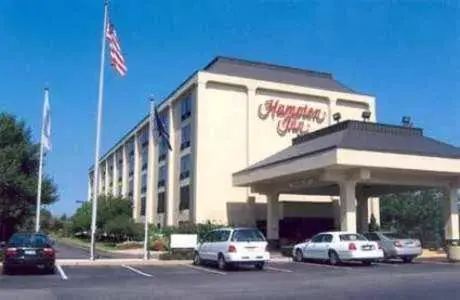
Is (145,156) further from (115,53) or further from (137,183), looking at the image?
(115,53)

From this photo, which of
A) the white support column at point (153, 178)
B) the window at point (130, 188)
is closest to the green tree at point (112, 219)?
the white support column at point (153, 178)

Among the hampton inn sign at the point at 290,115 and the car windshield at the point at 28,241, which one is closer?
the car windshield at the point at 28,241

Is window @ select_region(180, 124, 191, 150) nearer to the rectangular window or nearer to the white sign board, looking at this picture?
the rectangular window

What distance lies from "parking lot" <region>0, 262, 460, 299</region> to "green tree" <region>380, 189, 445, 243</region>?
1661 inches

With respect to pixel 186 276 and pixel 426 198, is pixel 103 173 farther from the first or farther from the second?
pixel 186 276

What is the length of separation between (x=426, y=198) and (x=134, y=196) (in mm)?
34215

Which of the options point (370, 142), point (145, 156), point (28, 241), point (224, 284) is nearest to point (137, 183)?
point (145, 156)

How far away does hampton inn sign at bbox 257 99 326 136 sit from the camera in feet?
168

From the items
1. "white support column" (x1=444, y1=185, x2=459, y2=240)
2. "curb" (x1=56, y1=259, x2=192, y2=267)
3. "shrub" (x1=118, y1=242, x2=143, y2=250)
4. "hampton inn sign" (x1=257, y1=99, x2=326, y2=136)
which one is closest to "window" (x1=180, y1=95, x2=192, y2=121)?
"hampton inn sign" (x1=257, y1=99, x2=326, y2=136)

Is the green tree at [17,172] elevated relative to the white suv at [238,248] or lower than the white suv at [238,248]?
elevated

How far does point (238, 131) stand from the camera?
49875mm

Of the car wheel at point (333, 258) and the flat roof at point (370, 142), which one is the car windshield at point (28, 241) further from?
the flat roof at point (370, 142)

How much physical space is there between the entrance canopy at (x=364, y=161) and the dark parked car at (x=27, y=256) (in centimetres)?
1556

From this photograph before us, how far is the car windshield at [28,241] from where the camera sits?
22.1 m
